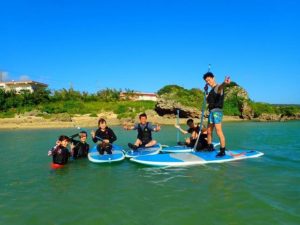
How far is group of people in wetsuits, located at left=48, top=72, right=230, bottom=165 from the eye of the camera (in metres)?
9.42

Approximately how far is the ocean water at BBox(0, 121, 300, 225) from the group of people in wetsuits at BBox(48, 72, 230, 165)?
0.63 m

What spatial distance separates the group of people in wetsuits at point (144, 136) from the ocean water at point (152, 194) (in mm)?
633

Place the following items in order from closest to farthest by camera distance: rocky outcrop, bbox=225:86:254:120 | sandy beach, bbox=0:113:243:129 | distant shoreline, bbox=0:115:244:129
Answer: distant shoreline, bbox=0:115:244:129, sandy beach, bbox=0:113:243:129, rocky outcrop, bbox=225:86:254:120

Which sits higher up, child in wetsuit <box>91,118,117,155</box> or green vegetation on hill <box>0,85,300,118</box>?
green vegetation on hill <box>0,85,300,118</box>

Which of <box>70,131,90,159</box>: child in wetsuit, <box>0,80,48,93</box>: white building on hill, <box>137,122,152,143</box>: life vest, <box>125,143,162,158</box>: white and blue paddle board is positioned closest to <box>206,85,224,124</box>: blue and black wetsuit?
<box>125,143,162,158</box>: white and blue paddle board

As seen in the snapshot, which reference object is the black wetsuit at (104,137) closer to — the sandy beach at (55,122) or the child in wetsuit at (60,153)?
the child in wetsuit at (60,153)

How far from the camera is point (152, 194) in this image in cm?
623

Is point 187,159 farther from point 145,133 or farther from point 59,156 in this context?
point 59,156

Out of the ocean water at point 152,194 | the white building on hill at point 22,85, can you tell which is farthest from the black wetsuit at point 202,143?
the white building on hill at point 22,85

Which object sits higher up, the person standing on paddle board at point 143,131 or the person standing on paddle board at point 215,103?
the person standing on paddle board at point 215,103

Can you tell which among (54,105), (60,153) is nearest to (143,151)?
(60,153)

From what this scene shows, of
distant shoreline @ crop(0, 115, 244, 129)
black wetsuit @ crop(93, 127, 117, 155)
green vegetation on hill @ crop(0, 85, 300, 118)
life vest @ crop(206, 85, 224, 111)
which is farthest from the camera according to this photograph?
green vegetation on hill @ crop(0, 85, 300, 118)

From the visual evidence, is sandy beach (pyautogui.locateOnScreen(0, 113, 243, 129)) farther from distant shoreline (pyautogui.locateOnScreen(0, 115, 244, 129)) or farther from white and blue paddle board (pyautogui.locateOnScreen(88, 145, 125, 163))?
white and blue paddle board (pyautogui.locateOnScreen(88, 145, 125, 163))

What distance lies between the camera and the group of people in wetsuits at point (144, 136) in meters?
9.42
